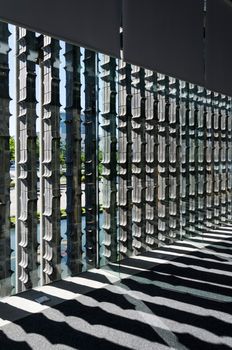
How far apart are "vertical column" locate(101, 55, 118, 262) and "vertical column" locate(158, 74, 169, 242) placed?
135 cm

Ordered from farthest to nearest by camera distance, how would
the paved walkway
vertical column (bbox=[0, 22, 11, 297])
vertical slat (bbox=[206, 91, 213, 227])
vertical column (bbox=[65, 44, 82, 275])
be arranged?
1. vertical slat (bbox=[206, 91, 213, 227])
2. vertical column (bbox=[65, 44, 82, 275])
3. vertical column (bbox=[0, 22, 11, 297])
4. the paved walkway

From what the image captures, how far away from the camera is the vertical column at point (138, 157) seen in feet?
18.2

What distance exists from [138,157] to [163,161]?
45 cm

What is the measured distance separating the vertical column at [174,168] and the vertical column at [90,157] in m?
1.70

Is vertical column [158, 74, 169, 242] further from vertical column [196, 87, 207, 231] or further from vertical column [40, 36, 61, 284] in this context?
vertical column [40, 36, 61, 284]

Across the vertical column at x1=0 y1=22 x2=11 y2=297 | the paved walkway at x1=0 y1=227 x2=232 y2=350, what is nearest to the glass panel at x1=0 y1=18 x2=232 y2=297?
the vertical column at x1=0 y1=22 x2=11 y2=297

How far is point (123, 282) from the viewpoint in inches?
145

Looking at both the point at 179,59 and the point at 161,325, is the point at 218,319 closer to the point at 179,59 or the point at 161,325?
the point at 161,325

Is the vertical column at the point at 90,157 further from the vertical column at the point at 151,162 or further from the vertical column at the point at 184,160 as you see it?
the vertical column at the point at 184,160

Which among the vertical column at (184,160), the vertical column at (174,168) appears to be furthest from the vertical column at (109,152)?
the vertical column at (184,160)

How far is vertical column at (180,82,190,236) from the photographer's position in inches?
223

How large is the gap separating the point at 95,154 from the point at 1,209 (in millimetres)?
1287

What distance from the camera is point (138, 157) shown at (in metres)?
6.14

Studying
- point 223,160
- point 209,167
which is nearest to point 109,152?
point 209,167
